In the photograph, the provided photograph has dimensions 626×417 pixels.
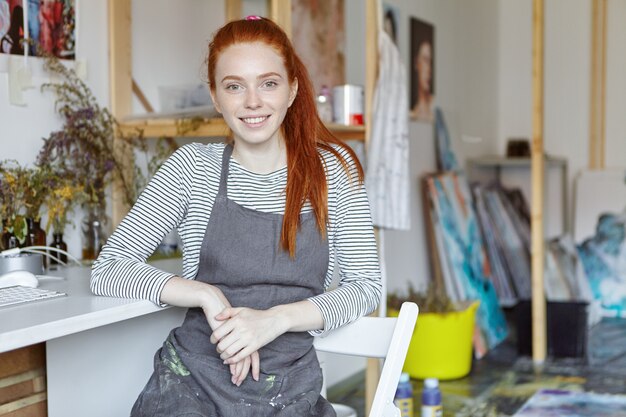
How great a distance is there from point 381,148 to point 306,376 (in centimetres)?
167

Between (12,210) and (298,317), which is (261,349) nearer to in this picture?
(298,317)

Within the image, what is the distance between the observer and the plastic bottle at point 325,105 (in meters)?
3.24

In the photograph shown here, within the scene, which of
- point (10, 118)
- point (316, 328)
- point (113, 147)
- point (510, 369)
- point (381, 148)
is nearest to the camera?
point (316, 328)

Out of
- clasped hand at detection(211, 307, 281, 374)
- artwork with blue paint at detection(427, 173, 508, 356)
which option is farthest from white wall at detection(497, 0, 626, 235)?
clasped hand at detection(211, 307, 281, 374)

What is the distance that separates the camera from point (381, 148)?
331 cm

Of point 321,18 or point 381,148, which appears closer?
point 381,148

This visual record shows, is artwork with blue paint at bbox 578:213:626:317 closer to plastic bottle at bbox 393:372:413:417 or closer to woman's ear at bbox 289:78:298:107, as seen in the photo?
plastic bottle at bbox 393:372:413:417

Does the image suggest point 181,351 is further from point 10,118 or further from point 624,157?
point 624,157

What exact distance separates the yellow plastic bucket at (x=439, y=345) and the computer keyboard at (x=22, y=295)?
243cm

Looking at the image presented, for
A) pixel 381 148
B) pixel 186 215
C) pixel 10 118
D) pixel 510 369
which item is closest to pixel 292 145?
pixel 186 215

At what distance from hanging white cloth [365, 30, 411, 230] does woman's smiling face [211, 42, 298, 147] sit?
4.80 feet

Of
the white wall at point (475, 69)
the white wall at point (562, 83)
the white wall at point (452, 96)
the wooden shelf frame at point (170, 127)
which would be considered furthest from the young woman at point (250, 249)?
the white wall at point (562, 83)

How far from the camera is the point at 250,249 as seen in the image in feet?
5.84

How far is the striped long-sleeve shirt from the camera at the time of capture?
1.76 m
